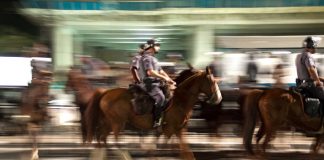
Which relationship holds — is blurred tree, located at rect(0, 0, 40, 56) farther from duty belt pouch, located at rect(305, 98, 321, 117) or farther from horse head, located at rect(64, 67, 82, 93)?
duty belt pouch, located at rect(305, 98, 321, 117)

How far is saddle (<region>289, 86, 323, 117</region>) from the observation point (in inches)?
465

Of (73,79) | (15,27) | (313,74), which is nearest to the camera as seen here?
(313,74)

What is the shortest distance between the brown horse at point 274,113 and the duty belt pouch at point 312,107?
0.30ft

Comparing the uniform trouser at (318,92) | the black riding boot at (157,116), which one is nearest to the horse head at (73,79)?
the black riding boot at (157,116)

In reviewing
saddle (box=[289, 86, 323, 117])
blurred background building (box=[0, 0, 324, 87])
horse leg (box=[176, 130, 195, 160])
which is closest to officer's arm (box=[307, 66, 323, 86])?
saddle (box=[289, 86, 323, 117])

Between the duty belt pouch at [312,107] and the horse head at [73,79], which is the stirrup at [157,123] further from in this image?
the duty belt pouch at [312,107]

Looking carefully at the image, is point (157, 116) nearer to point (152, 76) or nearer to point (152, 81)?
point (152, 81)

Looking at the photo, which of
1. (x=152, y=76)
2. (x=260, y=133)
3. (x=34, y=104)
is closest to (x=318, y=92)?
(x=260, y=133)

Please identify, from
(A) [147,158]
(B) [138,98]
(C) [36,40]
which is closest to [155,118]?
(B) [138,98]

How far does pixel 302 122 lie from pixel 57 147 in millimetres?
5764

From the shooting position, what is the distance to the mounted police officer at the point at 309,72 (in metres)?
11.6

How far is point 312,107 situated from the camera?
38.8 ft

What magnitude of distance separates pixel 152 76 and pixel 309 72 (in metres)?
2.87

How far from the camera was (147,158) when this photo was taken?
12.7m
